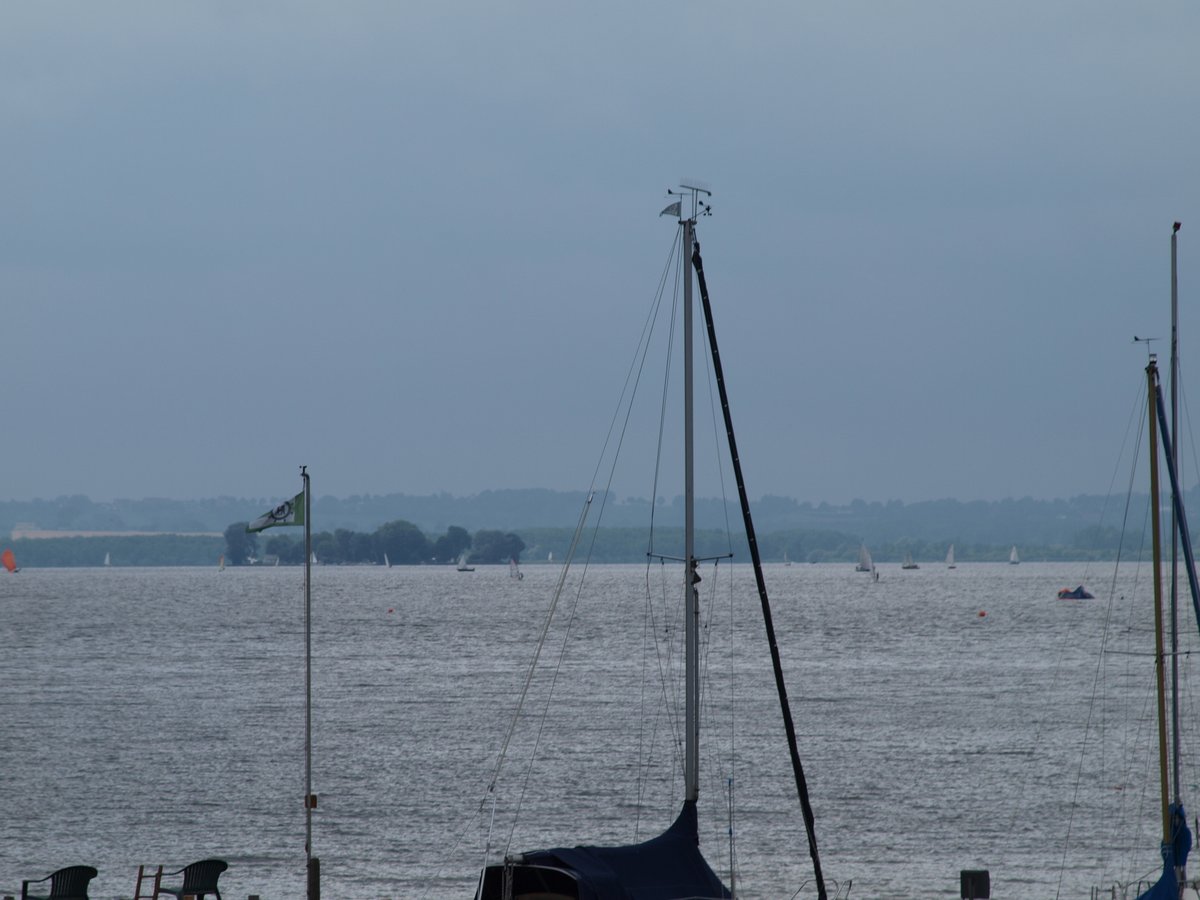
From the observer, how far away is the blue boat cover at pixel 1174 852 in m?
27.5

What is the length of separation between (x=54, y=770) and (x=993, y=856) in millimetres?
36393

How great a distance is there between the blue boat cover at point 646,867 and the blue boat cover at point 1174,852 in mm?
7641

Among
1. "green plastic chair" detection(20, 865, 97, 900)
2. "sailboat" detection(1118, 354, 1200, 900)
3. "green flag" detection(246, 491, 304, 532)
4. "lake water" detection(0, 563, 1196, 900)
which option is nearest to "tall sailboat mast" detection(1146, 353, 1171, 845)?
"sailboat" detection(1118, 354, 1200, 900)

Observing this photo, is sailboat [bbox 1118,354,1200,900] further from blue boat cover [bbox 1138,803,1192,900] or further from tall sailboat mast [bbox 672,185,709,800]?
tall sailboat mast [bbox 672,185,709,800]

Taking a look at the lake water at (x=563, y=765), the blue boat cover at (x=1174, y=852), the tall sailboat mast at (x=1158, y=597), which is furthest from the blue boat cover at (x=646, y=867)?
the tall sailboat mast at (x=1158, y=597)

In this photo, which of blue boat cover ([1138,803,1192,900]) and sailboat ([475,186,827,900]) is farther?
blue boat cover ([1138,803,1192,900])

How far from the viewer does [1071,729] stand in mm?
72875

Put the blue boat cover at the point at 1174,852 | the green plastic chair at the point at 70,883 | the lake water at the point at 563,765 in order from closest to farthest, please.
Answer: the green plastic chair at the point at 70,883 → the blue boat cover at the point at 1174,852 → the lake water at the point at 563,765

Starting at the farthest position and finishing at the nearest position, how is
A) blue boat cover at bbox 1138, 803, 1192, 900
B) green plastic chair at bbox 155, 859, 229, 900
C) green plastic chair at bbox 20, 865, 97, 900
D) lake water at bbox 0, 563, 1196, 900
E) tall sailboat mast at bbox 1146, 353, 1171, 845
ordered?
lake water at bbox 0, 563, 1196, 900
tall sailboat mast at bbox 1146, 353, 1171, 845
blue boat cover at bbox 1138, 803, 1192, 900
green plastic chair at bbox 155, 859, 229, 900
green plastic chair at bbox 20, 865, 97, 900

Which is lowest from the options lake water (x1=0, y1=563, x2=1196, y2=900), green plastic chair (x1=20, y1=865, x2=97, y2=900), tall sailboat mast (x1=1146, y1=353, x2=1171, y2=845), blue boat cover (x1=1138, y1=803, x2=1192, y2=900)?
lake water (x1=0, y1=563, x2=1196, y2=900)

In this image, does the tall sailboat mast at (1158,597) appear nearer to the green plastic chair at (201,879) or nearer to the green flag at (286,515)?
the green flag at (286,515)

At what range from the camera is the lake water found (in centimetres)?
4303

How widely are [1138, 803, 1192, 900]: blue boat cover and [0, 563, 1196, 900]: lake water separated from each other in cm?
995

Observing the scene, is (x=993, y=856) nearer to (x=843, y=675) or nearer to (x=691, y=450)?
(x=691, y=450)
